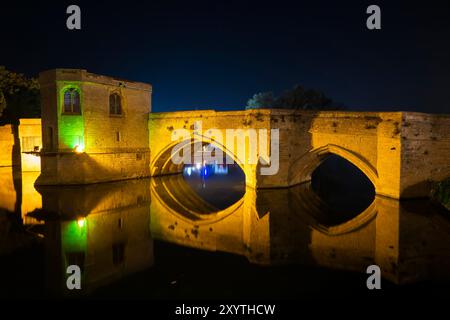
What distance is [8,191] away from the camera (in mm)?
18609

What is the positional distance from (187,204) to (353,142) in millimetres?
9168

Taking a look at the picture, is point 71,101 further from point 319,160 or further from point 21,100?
point 21,100

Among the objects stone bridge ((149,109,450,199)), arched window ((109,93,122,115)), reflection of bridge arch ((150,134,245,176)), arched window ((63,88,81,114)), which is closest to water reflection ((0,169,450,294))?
stone bridge ((149,109,450,199))

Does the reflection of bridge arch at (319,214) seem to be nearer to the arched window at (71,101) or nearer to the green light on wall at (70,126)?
the green light on wall at (70,126)

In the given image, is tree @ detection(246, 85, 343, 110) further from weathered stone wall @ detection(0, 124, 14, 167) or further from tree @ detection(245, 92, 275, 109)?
weathered stone wall @ detection(0, 124, 14, 167)

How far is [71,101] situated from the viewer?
1966 centimetres

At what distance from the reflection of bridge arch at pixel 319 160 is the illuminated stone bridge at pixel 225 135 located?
0.18 feet

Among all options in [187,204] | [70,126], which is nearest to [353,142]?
[187,204]

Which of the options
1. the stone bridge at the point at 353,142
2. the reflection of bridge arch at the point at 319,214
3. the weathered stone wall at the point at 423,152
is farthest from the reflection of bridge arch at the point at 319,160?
the weathered stone wall at the point at 423,152

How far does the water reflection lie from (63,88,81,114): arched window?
5334 millimetres

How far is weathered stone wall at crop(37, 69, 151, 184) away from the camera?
1934 centimetres

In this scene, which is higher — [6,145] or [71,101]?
[71,101]
